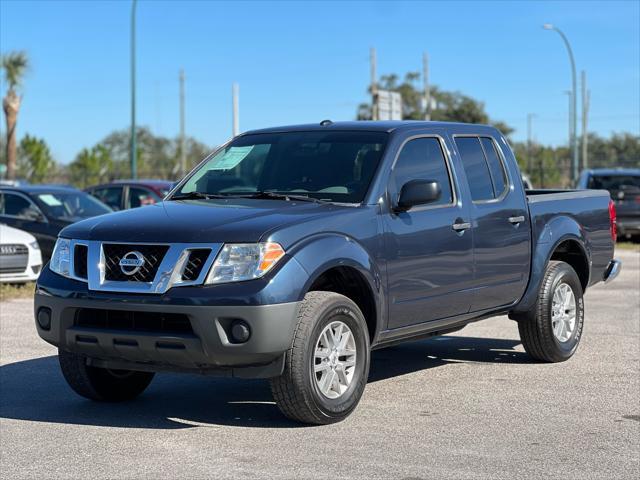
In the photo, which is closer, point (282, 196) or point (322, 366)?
point (322, 366)

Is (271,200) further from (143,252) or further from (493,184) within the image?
(493,184)

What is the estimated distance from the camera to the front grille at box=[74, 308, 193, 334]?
19.9 feet

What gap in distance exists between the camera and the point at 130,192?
21.0 meters

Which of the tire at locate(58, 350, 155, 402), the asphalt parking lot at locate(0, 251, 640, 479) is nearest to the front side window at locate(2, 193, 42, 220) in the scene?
the asphalt parking lot at locate(0, 251, 640, 479)

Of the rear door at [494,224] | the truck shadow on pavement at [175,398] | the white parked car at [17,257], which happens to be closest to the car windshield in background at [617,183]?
the white parked car at [17,257]

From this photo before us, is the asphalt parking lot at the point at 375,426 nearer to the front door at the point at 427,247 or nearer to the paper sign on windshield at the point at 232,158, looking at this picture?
the front door at the point at 427,247

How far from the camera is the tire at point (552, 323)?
8.45 metres

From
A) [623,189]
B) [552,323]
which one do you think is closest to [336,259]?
[552,323]

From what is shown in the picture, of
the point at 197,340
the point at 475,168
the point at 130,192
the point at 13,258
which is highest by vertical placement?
the point at 475,168

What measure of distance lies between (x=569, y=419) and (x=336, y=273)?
5.50ft

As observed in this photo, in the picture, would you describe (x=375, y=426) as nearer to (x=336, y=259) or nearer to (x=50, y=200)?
(x=336, y=259)

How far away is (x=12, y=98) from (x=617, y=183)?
→ 3844cm

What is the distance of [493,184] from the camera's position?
8094 mm

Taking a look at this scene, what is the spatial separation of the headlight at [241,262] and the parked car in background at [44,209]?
1101cm
